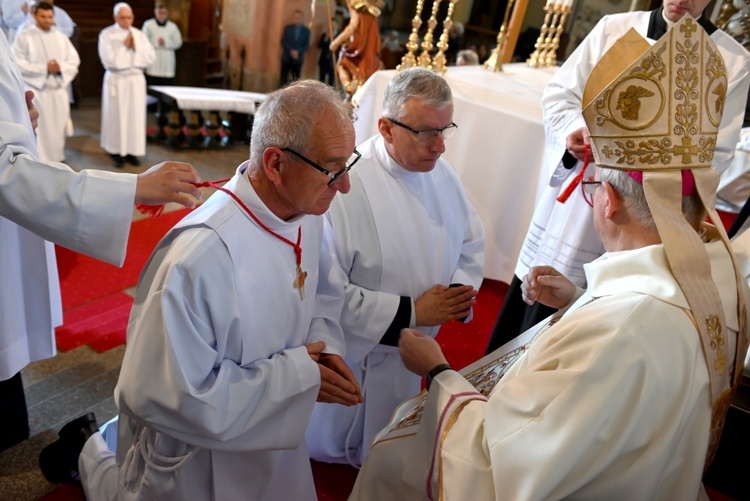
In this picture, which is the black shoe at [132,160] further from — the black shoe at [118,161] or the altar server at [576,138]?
the altar server at [576,138]

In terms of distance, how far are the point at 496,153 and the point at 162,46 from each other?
746cm

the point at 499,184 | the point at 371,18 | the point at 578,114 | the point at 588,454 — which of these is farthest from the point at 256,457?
the point at 371,18

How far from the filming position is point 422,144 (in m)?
2.40

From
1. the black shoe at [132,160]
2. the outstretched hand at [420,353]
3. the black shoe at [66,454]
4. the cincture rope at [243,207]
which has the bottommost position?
the black shoe at [132,160]

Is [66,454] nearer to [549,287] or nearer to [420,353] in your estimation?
[420,353]

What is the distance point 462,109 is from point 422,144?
235cm

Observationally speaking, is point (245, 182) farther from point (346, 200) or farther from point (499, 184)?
point (499, 184)

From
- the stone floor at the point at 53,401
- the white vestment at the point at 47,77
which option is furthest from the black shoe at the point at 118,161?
the stone floor at the point at 53,401

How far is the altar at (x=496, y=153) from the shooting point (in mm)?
4496

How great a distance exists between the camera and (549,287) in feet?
7.00

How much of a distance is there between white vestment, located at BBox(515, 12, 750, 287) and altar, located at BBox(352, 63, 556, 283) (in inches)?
44.3

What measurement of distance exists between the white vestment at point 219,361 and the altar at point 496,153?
9.23ft

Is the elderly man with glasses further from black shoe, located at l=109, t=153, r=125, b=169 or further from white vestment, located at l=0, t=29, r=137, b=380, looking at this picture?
black shoe, located at l=109, t=153, r=125, b=169

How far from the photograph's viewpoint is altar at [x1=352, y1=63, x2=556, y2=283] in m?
4.50
